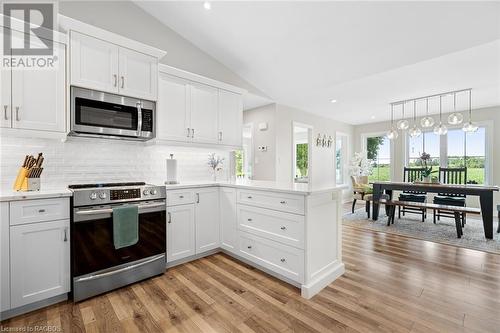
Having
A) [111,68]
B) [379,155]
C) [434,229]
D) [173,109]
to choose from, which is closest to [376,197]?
[434,229]

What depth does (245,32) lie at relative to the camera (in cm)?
316

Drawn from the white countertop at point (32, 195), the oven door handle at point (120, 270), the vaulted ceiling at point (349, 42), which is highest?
the vaulted ceiling at point (349, 42)

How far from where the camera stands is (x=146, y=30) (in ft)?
10.5

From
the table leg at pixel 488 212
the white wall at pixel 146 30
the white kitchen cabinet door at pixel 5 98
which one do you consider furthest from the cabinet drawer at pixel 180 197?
the table leg at pixel 488 212

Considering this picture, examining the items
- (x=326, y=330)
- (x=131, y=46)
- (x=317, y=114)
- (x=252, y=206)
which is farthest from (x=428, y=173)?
(x=131, y=46)

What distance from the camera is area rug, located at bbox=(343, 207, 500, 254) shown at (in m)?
3.42

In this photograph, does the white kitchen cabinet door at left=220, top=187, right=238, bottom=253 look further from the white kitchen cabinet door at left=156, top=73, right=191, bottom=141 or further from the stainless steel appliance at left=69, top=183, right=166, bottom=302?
the white kitchen cabinet door at left=156, top=73, right=191, bottom=141

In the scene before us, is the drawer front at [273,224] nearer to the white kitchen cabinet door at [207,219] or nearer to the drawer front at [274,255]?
the drawer front at [274,255]

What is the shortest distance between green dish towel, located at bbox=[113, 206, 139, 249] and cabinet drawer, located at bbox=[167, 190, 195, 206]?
413 millimetres

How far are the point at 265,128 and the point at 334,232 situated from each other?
2.96 m

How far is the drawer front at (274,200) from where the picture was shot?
215 centimetres

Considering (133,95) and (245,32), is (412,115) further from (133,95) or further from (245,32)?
(133,95)

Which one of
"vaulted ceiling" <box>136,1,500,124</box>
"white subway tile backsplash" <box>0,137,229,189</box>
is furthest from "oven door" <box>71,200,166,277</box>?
"vaulted ceiling" <box>136,1,500,124</box>

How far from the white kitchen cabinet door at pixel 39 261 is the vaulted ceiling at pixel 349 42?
292 cm
